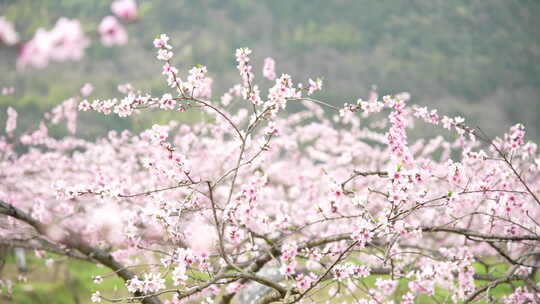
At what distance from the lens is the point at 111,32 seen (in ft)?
5.69

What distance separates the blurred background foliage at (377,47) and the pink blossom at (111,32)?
3752 centimetres

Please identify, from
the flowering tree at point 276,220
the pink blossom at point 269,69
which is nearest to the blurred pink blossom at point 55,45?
the flowering tree at point 276,220

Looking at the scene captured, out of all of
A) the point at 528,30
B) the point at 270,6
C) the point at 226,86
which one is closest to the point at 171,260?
the point at 226,86

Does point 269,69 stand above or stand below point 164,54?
above

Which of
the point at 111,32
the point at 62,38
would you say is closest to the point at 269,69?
the point at 111,32

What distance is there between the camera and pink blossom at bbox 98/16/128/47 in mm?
1712

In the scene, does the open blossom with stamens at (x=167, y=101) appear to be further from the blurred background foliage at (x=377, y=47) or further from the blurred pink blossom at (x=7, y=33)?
the blurred background foliage at (x=377, y=47)

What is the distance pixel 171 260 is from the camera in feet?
11.4

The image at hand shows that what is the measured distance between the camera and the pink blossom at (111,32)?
5.62 ft

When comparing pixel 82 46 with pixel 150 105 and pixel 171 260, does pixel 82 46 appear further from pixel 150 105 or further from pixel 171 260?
pixel 171 260

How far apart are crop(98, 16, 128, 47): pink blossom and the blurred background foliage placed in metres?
37.5

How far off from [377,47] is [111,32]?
5555cm

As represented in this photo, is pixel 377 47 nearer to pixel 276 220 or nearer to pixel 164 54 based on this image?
pixel 276 220

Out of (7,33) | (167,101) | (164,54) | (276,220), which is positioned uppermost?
(164,54)
